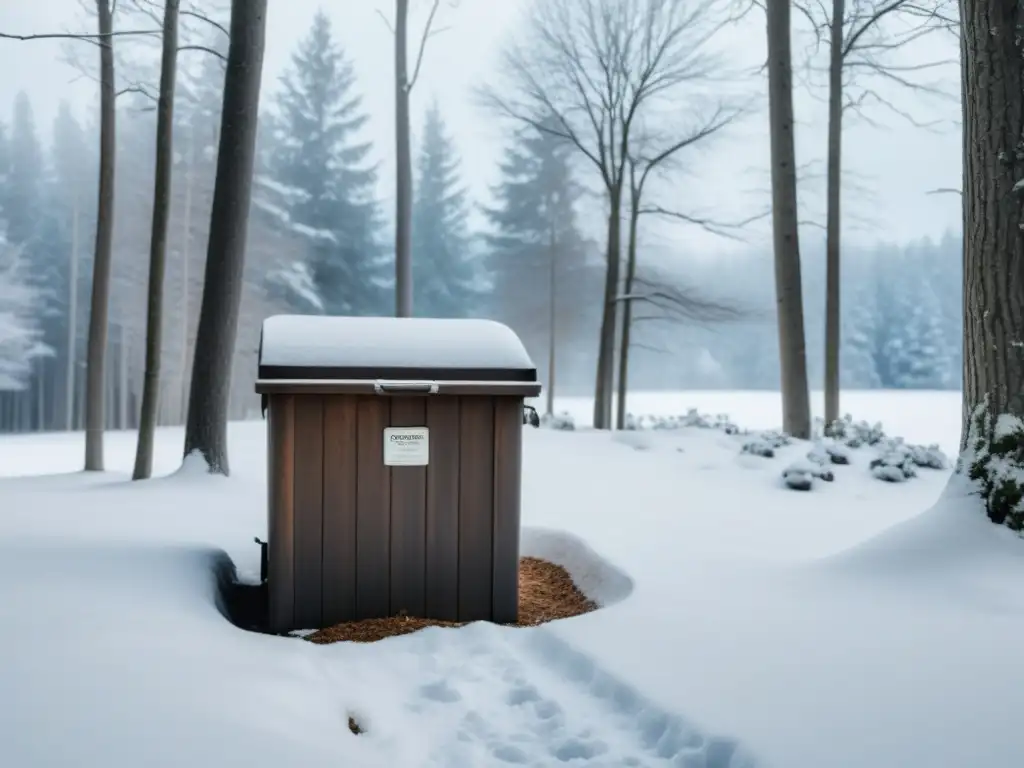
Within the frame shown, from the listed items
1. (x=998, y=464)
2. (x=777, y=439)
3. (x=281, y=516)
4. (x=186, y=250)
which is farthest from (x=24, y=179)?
(x=998, y=464)

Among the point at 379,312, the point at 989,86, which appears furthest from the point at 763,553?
the point at 379,312

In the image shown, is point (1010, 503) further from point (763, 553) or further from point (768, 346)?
point (768, 346)

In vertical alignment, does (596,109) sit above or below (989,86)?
above

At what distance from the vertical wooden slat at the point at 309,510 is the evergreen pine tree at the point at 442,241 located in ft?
61.5

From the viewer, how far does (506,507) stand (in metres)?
3.34

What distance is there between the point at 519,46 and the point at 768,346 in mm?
15232

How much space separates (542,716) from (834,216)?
10.0 metres

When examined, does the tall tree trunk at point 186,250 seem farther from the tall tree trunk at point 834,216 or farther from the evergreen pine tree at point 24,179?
the tall tree trunk at point 834,216

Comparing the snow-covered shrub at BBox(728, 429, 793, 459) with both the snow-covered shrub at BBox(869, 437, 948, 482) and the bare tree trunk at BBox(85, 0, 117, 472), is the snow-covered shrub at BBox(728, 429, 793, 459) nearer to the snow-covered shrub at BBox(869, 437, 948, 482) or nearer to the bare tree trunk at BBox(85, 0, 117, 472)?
the snow-covered shrub at BBox(869, 437, 948, 482)

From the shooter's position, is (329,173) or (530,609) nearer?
(530,609)

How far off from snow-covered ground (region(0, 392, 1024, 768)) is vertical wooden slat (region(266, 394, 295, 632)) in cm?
28

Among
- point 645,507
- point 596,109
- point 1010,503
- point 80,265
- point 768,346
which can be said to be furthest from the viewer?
point 768,346

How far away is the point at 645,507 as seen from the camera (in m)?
5.72

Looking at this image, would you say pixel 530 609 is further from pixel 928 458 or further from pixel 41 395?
pixel 41 395
